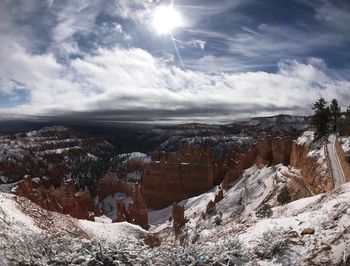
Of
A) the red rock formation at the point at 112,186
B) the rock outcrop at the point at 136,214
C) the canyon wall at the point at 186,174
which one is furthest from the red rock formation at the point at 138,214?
the red rock formation at the point at 112,186

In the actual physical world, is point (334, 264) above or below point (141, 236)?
above

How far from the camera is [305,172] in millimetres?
36281

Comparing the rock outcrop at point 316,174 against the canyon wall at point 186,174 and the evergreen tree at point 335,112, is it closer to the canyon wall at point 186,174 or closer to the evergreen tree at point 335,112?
the evergreen tree at point 335,112

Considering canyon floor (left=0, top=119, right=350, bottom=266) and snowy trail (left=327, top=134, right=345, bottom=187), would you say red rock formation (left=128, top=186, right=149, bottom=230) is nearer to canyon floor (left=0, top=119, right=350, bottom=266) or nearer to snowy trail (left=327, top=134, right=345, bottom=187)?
canyon floor (left=0, top=119, right=350, bottom=266)

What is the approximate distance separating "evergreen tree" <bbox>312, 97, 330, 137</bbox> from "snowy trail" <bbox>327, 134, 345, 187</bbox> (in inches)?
291

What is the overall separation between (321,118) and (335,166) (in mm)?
19414

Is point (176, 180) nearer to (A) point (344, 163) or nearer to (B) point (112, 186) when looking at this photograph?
(B) point (112, 186)

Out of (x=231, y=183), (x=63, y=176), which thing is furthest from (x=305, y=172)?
(x=63, y=176)

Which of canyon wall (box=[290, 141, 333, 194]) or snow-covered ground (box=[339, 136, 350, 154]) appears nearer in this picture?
canyon wall (box=[290, 141, 333, 194])

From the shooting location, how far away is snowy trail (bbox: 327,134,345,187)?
2439cm

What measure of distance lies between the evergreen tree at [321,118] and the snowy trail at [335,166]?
7.40 m

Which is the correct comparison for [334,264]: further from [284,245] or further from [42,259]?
[42,259]

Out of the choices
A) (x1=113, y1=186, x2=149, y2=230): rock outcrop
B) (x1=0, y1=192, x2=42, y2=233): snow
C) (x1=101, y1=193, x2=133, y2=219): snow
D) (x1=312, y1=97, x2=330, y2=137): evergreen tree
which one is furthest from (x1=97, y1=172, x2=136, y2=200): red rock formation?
(x1=0, y1=192, x2=42, y2=233): snow

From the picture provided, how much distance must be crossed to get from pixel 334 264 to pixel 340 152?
82.2 ft
